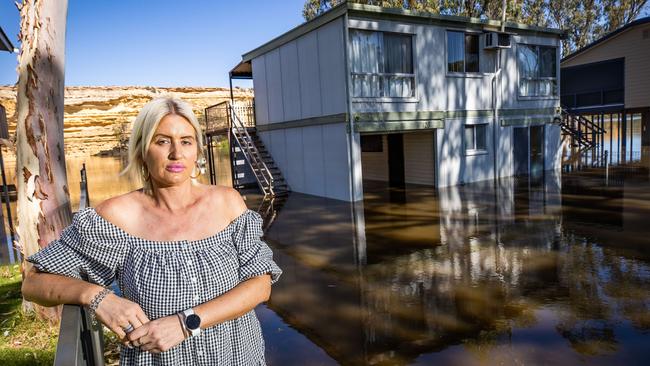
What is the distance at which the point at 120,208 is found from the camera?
1.81 m

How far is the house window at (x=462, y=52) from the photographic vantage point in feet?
50.7

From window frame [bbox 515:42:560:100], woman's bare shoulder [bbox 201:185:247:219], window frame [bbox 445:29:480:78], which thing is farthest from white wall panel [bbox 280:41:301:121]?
woman's bare shoulder [bbox 201:185:247:219]

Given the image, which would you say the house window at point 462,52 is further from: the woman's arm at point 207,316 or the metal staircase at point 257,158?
the woman's arm at point 207,316

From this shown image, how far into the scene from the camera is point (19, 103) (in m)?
4.64

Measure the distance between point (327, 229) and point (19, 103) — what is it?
6638mm

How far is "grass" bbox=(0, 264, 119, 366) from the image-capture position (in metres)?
4.12

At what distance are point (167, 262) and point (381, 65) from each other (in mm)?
13103

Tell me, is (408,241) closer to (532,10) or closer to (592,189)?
(592,189)

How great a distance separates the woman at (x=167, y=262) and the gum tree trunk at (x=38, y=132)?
136 inches

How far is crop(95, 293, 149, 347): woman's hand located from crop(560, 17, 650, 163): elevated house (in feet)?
77.3

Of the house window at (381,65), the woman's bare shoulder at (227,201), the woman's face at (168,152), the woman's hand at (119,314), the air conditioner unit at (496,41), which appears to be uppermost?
the air conditioner unit at (496,41)

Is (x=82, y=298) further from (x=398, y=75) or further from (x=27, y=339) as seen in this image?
(x=398, y=75)

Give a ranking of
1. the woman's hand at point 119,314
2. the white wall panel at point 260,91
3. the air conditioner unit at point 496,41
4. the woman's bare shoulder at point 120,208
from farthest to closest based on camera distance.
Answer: the white wall panel at point 260,91 < the air conditioner unit at point 496,41 < the woman's bare shoulder at point 120,208 < the woman's hand at point 119,314

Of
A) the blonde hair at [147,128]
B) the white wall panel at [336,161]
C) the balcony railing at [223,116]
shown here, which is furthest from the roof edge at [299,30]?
the blonde hair at [147,128]
